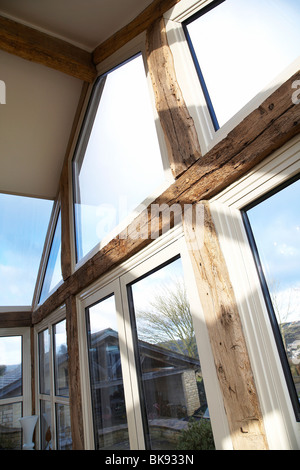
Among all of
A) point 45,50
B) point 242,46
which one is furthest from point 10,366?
point 242,46

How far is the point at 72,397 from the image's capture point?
352 cm

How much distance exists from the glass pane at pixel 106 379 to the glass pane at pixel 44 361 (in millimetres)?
1937

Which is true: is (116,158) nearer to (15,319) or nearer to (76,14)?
(76,14)

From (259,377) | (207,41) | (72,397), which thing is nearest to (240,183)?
(259,377)

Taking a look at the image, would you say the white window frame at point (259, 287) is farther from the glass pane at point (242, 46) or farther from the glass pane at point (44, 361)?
the glass pane at point (44, 361)

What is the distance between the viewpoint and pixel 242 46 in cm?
202

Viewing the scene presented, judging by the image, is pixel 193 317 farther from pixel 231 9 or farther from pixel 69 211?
pixel 69 211

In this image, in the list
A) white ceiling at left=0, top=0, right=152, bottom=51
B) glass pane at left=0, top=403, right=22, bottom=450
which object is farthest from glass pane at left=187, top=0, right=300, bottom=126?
glass pane at left=0, top=403, right=22, bottom=450

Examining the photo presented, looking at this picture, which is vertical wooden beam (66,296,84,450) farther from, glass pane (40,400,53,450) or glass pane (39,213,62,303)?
glass pane (40,400,53,450)

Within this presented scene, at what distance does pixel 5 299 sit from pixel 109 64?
421cm

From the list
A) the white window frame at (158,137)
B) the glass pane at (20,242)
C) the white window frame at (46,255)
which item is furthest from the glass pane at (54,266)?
the white window frame at (158,137)

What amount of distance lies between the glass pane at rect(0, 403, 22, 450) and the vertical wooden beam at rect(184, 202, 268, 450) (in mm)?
4839

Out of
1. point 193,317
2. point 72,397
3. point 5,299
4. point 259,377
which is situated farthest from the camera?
point 5,299
